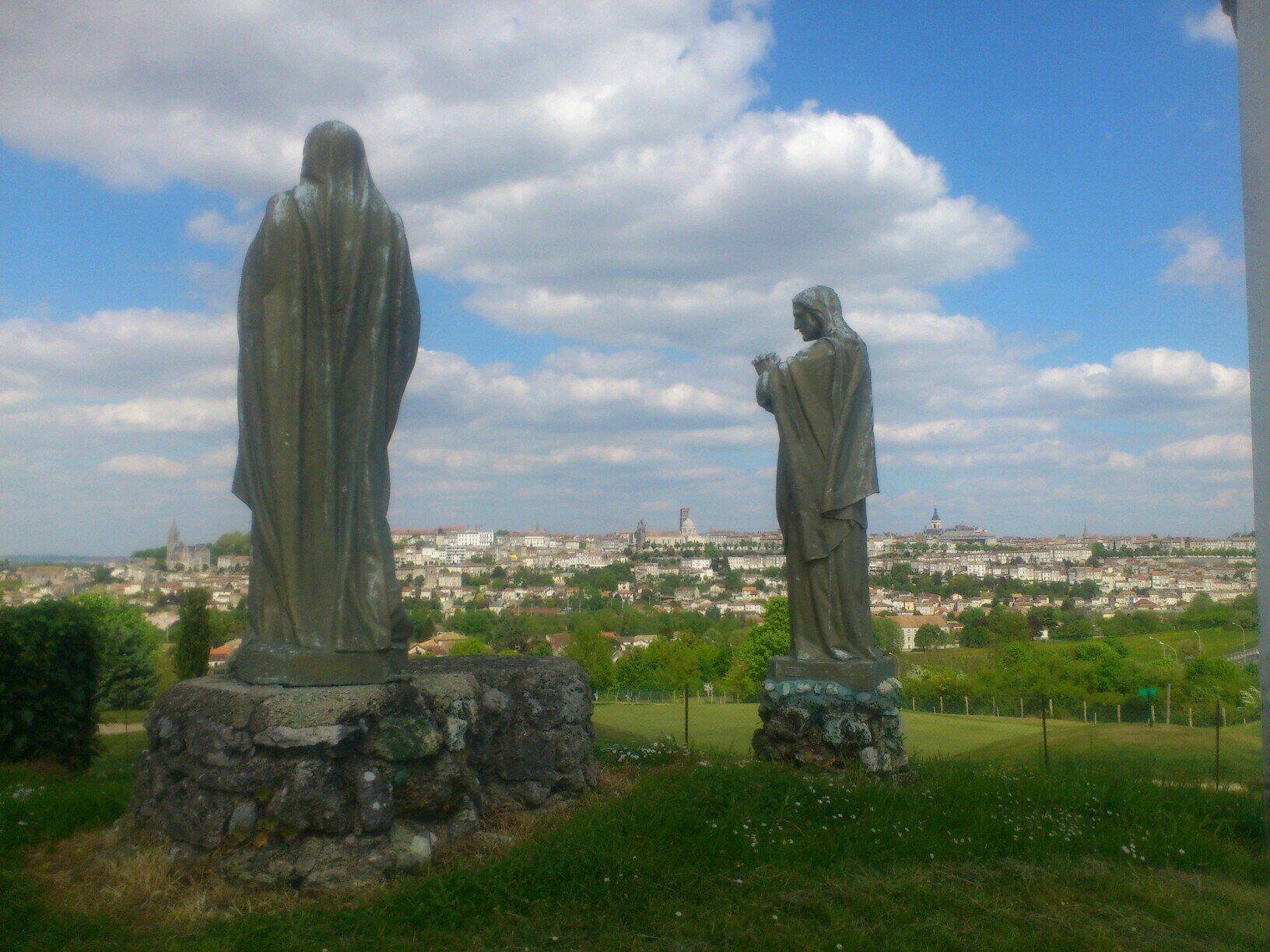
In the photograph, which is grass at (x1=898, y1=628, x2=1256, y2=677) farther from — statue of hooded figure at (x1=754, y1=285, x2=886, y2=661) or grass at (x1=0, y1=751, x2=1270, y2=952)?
statue of hooded figure at (x1=754, y1=285, x2=886, y2=661)

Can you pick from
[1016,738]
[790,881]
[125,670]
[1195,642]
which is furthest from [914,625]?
[790,881]

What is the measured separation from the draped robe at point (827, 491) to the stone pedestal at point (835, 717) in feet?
0.59

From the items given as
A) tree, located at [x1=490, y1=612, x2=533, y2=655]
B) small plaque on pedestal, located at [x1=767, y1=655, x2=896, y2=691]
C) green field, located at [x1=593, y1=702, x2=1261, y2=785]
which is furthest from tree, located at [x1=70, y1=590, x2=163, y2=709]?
small plaque on pedestal, located at [x1=767, y1=655, x2=896, y2=691]

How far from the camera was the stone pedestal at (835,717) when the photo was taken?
7.51 metres

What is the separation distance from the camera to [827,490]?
7.94 meters

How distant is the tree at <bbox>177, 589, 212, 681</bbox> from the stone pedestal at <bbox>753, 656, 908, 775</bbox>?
448 inches

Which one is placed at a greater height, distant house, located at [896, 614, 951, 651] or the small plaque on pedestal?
the small plaque on pedestal

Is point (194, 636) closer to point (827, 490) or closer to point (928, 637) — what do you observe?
point (827, 490)

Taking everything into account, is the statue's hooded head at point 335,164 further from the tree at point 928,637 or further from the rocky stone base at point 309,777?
the tree at point 928,637

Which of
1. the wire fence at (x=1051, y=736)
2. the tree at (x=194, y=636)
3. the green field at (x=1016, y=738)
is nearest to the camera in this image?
the wire fence at (x=1051, y=736)

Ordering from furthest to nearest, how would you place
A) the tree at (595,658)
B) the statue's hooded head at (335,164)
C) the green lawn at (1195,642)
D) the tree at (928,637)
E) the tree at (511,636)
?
1. the tree at (511,636)
2. the tree at (928,637)
3. the tree at (595,658)
4. the green lawn at (1195,642)
5. the statue's hooded head at (335,164)

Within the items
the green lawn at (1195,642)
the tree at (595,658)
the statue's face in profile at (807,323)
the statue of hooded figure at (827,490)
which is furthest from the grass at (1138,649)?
the statue's face in profile at (807,323)

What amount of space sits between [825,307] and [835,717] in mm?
3534

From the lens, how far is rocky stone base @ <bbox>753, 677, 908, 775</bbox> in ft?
24.6
